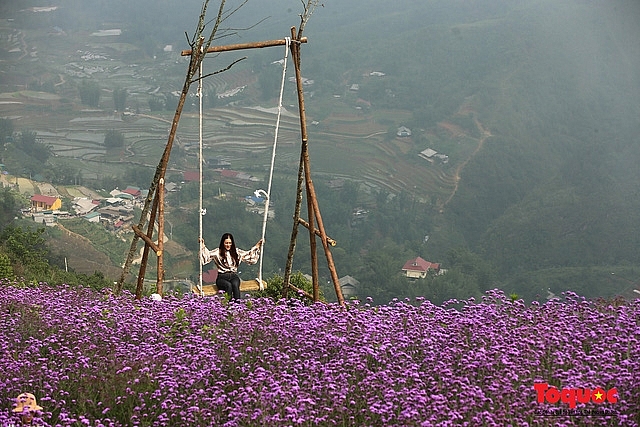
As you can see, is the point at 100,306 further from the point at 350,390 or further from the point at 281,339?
the point at 350,390

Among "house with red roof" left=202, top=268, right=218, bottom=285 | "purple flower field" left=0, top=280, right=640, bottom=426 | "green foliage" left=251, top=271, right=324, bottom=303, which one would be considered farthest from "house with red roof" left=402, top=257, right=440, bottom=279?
"purple flower field" left=0, top=280, right=640, bottom=426

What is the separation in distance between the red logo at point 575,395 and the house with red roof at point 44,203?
45714mm

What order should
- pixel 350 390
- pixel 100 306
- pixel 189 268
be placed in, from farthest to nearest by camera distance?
pixel 189 268
pixel 100 306
pixel 350 390

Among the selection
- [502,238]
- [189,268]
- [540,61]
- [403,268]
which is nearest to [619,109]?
[540,61]

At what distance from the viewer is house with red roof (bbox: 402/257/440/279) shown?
48.5m

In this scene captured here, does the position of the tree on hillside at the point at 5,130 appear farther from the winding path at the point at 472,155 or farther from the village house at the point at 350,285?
the winding path at the point at 472,155

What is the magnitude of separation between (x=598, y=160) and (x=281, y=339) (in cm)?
6484

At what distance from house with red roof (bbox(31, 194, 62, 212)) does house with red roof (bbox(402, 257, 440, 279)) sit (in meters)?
19.5

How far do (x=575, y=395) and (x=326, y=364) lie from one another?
1.28 m

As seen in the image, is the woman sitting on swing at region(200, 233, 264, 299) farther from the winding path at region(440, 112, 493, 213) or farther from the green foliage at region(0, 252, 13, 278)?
the winding path at region(440, 112, 493, 213)

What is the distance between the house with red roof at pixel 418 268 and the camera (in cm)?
4850

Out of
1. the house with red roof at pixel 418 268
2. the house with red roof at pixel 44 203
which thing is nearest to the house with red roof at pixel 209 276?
the house with red roof at pixel 44 203

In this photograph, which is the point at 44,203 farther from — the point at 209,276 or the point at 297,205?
the point at 297,205

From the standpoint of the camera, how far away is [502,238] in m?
56.7
